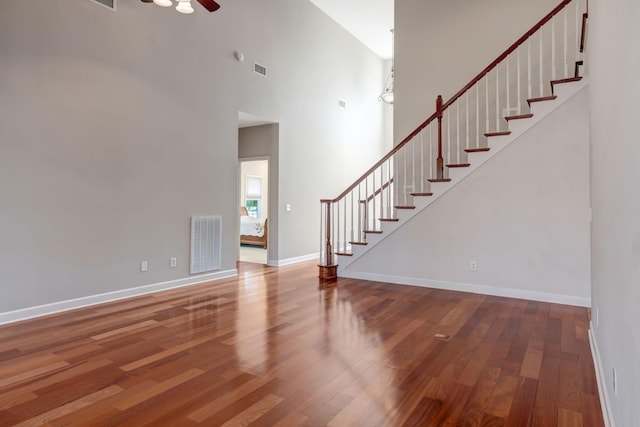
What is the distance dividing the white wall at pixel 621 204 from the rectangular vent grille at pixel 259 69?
5.05 m

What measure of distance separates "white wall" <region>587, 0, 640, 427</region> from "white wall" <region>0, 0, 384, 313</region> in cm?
468

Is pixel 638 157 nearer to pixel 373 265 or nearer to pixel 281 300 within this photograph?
pixel 281 300

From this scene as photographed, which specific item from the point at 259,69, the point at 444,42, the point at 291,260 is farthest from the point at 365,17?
the point at 291,260

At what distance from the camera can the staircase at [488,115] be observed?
14.9 ft

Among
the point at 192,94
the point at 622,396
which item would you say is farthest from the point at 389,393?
the point at 192,94

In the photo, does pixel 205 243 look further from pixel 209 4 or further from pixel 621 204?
pixel 621 204

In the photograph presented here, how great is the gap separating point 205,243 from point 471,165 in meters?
3.92

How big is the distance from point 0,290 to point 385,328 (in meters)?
3.72

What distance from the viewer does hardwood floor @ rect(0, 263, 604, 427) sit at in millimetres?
2070

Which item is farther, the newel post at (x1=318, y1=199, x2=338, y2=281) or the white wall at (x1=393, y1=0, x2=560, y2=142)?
the newel post at (x1=318, y1=199, x2=338, y2=281)

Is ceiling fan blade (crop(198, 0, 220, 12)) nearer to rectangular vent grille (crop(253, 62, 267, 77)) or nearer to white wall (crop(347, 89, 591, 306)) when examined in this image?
rectangular vent grille (crop(253, 62, 267, 77))

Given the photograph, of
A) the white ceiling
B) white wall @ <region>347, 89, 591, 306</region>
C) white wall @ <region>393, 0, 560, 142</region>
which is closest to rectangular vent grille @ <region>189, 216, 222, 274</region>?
white wall @ <region>347, 89, 591, 306</region>

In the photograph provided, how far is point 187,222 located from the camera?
5.27 metres

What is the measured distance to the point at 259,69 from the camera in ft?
20.8
